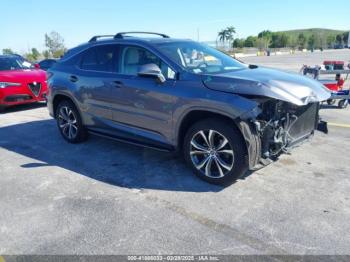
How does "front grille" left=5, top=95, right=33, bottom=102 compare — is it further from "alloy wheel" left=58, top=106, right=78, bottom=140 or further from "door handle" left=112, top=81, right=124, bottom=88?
"door handle" left=112, top=81, right=124, bottom=88

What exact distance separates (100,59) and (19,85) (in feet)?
16.8

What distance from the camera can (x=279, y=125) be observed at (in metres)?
4.01

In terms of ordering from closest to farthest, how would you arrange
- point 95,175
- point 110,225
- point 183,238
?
1. point 183,238
2. point 110,225
3. point 95,175

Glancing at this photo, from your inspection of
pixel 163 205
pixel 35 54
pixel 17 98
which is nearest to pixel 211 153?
pixel 163 205

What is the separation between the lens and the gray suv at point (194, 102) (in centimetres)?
383

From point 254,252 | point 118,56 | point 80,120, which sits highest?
point 118,56

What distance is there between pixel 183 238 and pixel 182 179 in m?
1.33

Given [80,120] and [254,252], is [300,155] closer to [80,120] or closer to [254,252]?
[254,252]

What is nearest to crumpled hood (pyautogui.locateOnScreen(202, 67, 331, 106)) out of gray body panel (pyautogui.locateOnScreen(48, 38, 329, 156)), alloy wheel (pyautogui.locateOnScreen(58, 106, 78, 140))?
gray body panel (pyautogui.locateOnScreen(48, 38, 329, 156))

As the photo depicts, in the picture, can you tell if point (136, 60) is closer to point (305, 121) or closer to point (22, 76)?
point (305, 121)

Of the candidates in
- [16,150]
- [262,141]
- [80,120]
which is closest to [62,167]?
[80,120]

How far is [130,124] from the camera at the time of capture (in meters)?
4.97

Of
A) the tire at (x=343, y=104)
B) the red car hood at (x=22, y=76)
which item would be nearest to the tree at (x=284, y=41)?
the tire at (x=343, y=104)

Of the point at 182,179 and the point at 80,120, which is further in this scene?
the point at 80,120
